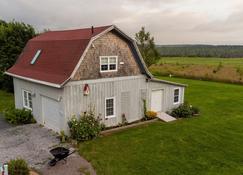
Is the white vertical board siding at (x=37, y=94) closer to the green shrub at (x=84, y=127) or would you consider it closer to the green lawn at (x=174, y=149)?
the green shrub at (x=84, y=127)

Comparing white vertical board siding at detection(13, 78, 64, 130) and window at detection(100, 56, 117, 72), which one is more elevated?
window at detection(100, 56, 117, 72)

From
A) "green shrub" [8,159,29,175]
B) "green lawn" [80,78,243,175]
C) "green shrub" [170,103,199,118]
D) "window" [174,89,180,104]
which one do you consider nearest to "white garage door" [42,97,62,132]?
"green lawn" [80,78,243,175]

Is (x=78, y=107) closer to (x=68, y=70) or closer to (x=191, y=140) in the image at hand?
(x=68, y=70)

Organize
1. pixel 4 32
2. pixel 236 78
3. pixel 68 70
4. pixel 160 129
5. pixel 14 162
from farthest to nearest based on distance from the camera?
pixel 236 78 → pixel 4 32 → pixel 160 129 → pixel 68 70 → pixel 14 162

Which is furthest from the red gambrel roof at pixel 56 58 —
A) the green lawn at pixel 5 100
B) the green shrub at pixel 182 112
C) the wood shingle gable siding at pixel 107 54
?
the green shrub at pixel 182 112

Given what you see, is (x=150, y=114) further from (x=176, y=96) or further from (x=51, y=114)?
(x=51, y=114)

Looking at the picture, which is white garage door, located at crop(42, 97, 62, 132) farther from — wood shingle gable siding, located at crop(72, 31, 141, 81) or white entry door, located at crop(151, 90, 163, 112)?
white entry door, located at crop(151, 90, 163, 112)

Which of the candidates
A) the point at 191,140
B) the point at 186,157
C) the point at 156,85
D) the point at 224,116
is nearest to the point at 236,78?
the point at 224,116

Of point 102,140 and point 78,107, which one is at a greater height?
point 78,107
